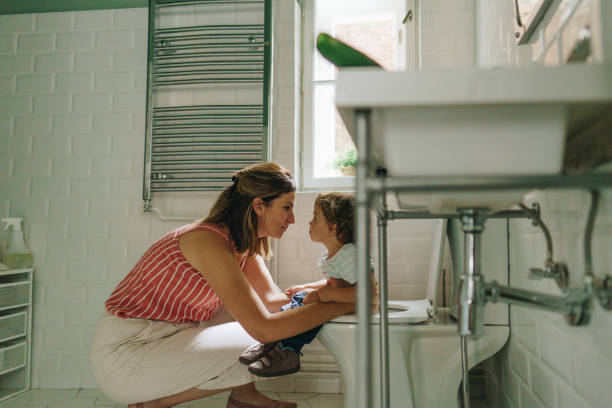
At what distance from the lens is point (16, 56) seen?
2316mm

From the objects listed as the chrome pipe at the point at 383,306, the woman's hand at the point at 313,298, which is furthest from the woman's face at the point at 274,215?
the chrome pipe at the point at 383,306

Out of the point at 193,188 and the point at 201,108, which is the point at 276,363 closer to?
the point at 193,188

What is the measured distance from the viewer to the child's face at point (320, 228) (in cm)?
170

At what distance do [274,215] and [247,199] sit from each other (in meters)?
0.12

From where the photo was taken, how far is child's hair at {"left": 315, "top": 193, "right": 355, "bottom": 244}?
164cm

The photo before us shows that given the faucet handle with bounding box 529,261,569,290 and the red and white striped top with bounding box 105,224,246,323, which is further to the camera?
the red and white striped top with bounding box 105,224,246,323

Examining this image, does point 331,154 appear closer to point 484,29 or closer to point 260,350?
point 484,29

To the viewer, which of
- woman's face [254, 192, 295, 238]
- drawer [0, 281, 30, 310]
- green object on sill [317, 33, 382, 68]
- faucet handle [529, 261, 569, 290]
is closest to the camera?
green object on sill [317, 33, 382, 68]

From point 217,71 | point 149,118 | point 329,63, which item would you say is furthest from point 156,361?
point 329,63

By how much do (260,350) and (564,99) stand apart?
1.16 metres

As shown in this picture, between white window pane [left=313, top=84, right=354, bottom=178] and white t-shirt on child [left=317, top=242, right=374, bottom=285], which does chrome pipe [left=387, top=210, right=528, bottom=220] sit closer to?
white t-shirt on child [left=317, top=242, right=374, bottom=285]

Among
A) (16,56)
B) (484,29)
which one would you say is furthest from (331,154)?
(16,56)

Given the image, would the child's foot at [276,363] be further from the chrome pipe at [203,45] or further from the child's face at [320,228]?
the chrome pipe at [203,45]

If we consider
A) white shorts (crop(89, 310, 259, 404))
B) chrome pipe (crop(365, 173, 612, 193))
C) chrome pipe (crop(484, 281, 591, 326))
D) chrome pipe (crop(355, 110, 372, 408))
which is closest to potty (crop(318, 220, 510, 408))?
white shorts (crop(89, 310, 259, 404))
